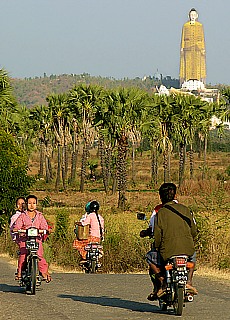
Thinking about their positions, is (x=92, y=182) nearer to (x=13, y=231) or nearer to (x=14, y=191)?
(x=14, y=191)

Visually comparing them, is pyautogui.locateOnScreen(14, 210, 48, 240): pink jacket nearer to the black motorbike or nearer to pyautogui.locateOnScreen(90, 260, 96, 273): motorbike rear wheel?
the black motorbike

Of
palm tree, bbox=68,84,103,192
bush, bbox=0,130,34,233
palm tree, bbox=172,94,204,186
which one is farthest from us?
palm tree, bbox=172,94,204,186

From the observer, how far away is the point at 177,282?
945 cm

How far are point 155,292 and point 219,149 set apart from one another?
11163cm

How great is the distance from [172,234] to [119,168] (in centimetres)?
4752

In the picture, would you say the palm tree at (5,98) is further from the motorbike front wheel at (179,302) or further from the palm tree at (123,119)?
the motorbike front wheel at (179,302)

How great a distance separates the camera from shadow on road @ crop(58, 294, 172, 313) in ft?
35.3

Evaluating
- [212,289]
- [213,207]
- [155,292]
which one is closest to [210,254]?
[213,207]

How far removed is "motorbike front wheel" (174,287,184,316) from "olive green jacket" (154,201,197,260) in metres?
0.46

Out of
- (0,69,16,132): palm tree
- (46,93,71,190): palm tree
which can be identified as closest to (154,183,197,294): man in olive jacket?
(0,69,16,132): palm tree

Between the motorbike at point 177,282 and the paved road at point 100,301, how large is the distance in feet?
0.69

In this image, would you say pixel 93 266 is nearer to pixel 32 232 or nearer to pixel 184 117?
pixel 32 232

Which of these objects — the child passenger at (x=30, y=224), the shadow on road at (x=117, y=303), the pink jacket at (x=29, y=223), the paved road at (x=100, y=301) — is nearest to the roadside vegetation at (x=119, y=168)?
the paved road at (x=100, y=301)

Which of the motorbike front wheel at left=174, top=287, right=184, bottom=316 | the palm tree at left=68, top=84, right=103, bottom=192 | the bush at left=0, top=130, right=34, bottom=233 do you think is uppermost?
the palm tree at left=68, top=84, right=103, bottom=192
